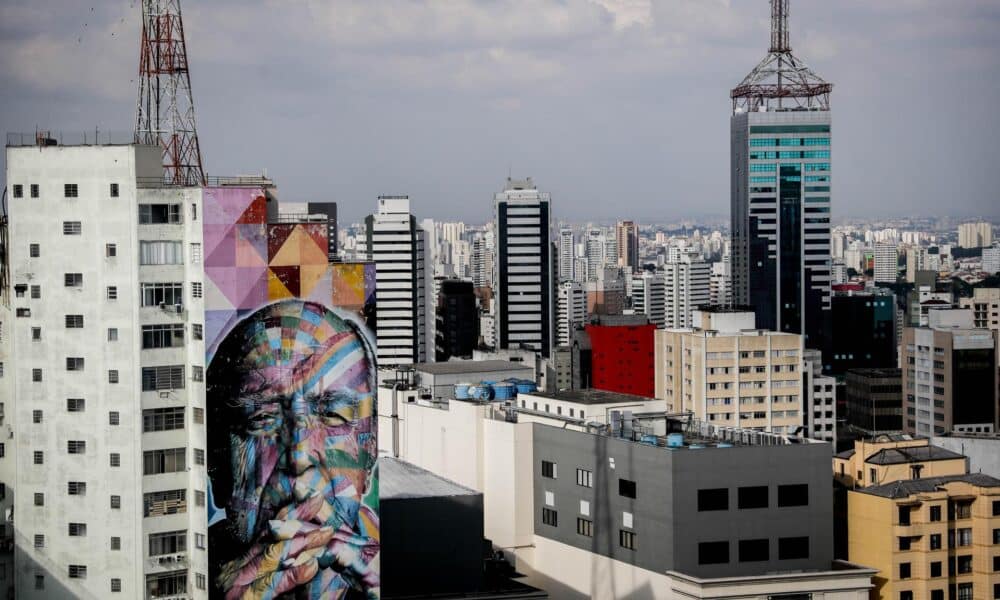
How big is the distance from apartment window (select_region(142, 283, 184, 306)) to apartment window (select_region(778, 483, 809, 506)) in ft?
25.9

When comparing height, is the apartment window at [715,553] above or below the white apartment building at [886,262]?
below

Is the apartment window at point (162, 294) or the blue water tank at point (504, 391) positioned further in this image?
the blue water tank at point (504, 391)

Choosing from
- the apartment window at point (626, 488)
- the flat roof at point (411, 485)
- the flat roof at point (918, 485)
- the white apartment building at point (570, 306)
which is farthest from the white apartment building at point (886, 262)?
the apartment window at point (626, 488)

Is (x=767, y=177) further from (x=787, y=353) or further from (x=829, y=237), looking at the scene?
(x=787, y=353)

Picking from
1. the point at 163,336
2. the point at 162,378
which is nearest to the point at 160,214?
the point at 163,336

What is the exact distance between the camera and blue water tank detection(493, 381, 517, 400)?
2838cm

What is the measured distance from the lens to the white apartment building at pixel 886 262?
110250 millimetres

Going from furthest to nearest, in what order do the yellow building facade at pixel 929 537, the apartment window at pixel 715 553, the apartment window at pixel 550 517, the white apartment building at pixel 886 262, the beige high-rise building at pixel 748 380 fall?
the white apartment building at pixel 886 262
the beige high-rise building at pixel 748 380
the apartment window at pixel 550 517
the yellow building facade at pixel 929 537
the apartment window at pixel 715 553

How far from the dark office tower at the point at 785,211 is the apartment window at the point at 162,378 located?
5147 centimetres

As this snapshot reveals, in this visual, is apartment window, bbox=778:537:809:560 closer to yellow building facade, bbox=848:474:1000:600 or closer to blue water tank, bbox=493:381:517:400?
yellow building facade, bbox=848:474:1000:600

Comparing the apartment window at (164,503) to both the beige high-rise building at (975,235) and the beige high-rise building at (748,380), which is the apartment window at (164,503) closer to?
the beige high-rise building at (748,380)

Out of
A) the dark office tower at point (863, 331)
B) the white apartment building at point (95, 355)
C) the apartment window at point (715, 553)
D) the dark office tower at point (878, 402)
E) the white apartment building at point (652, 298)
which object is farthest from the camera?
the white apartment building at point (652, 298)

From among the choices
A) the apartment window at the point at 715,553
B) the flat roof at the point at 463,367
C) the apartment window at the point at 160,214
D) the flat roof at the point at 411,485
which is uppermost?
the apartment window at the point at 160,214

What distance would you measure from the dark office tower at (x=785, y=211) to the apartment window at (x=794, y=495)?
47.2 meters
